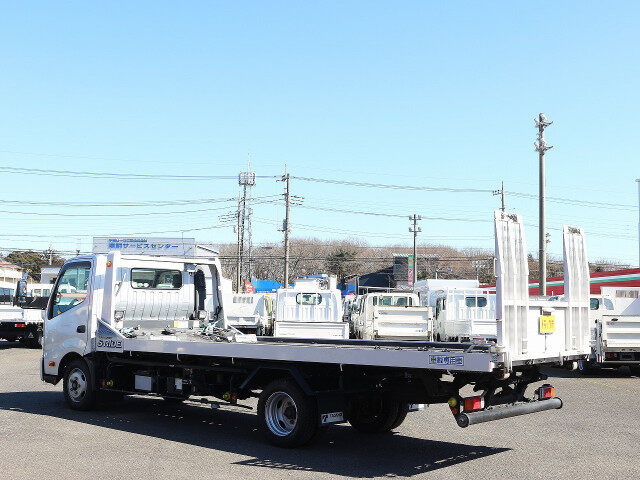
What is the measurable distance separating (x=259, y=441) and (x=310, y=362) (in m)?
1.50

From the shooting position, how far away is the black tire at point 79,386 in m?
11.0

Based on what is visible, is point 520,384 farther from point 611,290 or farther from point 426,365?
point 611,290

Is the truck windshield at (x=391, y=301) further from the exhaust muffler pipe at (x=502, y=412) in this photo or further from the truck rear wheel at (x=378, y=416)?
the exhaust muffler pipe at (x=502, y=412)

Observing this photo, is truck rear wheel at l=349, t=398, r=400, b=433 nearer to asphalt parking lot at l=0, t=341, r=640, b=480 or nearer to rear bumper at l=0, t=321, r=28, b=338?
asphalt parking lot at l=0, t=341, r=640, b=480

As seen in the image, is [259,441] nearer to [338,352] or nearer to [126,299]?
[338,352]

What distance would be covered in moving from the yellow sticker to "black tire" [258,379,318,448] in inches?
107

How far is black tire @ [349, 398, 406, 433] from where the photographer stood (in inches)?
370

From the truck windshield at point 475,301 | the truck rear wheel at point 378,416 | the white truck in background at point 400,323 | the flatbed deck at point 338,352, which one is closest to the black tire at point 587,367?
the white truck in background at point 400,323

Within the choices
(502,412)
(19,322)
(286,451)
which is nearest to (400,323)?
(19,322)

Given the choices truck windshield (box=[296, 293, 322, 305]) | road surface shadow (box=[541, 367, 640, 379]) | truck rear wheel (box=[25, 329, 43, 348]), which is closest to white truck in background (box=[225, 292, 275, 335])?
truck windshield (box=[296, 293, 322, 305])

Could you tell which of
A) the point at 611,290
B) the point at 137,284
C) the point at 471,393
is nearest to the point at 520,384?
the point at 471,393

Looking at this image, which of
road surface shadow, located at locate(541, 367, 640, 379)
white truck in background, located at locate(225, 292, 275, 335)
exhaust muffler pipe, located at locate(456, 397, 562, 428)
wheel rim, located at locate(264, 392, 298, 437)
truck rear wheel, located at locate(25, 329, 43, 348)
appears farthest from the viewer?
white truck in background, located at locate(225, 292, 275, 335)

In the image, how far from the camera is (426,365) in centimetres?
712

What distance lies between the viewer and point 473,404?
7.47 meters
